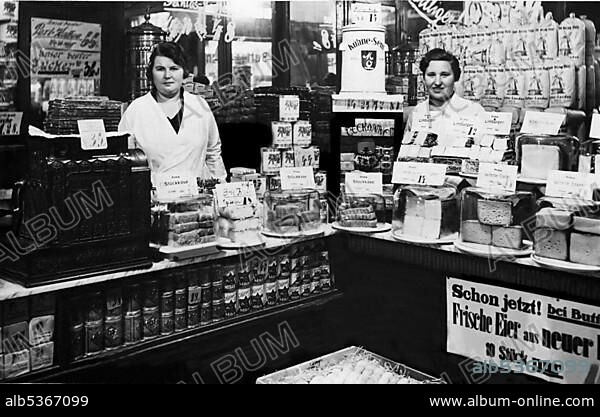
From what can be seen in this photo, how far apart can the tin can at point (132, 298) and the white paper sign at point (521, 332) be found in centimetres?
149

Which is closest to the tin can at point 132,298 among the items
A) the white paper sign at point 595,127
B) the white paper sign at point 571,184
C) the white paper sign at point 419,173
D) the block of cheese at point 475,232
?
the white paper sign at point 419,173

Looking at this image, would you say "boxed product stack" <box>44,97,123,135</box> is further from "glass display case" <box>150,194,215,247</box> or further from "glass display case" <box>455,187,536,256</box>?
"glass display case" <box>455,187,536,256</box>

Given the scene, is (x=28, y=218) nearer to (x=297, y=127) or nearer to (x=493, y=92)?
(x=297, y=127)

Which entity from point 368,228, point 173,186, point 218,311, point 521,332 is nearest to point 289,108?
point 368,228

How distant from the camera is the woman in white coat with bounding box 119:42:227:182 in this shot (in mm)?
3480

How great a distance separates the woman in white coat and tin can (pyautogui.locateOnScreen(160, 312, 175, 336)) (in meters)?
0.74

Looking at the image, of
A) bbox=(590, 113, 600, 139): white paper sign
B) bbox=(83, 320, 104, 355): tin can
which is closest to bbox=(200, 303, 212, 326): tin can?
bbox=(83, 320, 104, 355): tin can

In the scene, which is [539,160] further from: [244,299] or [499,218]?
[244,299]

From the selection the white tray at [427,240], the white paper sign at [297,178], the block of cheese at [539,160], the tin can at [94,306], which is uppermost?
the block of cheese at [539,160]

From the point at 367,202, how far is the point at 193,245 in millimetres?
1075

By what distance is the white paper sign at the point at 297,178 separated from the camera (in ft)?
12.4

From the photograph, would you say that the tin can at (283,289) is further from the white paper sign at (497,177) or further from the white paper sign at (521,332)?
the white paper sign at (497,177)

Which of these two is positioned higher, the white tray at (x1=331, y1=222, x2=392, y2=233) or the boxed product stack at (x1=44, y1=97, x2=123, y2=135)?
the boxed product stack at (x1=44, y1=97, x2=123, y2=135)

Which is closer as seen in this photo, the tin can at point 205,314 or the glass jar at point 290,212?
the tin can at point 205,314
